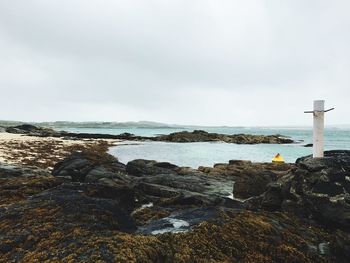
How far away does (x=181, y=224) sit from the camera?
585cm

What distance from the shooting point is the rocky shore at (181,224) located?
14.8ft

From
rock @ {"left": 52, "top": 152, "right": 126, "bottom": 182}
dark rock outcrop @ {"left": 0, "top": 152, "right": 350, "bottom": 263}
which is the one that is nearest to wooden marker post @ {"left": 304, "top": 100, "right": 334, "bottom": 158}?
dark rock outcrop @ {"left": 0, "top": 152, "right": 350, "bottom": 263}

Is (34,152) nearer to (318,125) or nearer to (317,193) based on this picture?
(318,125)

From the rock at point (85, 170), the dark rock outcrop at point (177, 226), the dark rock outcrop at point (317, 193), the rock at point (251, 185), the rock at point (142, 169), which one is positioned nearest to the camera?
the dark rock outcrop at point (177, 226)

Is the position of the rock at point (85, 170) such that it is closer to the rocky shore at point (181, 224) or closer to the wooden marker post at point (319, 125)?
the rocky shore at point (181, 224)

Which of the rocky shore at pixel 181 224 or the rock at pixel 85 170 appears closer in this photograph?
the rocky shore at pixel 181 224

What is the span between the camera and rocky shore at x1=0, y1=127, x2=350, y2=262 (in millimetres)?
4523

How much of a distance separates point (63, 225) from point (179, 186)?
7.87 meters

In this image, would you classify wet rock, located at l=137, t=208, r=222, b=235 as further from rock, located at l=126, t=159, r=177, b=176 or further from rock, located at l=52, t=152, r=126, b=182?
rock, located at l=126, t=159, r=177, b=176

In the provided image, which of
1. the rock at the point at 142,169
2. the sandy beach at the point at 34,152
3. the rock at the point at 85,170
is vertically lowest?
the sandy beach at the point at 34,152

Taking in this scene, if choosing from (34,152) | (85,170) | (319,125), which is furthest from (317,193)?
(34,152)

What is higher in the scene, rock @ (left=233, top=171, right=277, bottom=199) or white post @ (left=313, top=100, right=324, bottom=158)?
white post @ (left=313, top=100, right=324, bottom=158)

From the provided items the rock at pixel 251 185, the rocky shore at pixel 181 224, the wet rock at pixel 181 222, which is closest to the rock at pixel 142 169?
the rock at pixel 251 185

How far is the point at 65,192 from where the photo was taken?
7.12m
